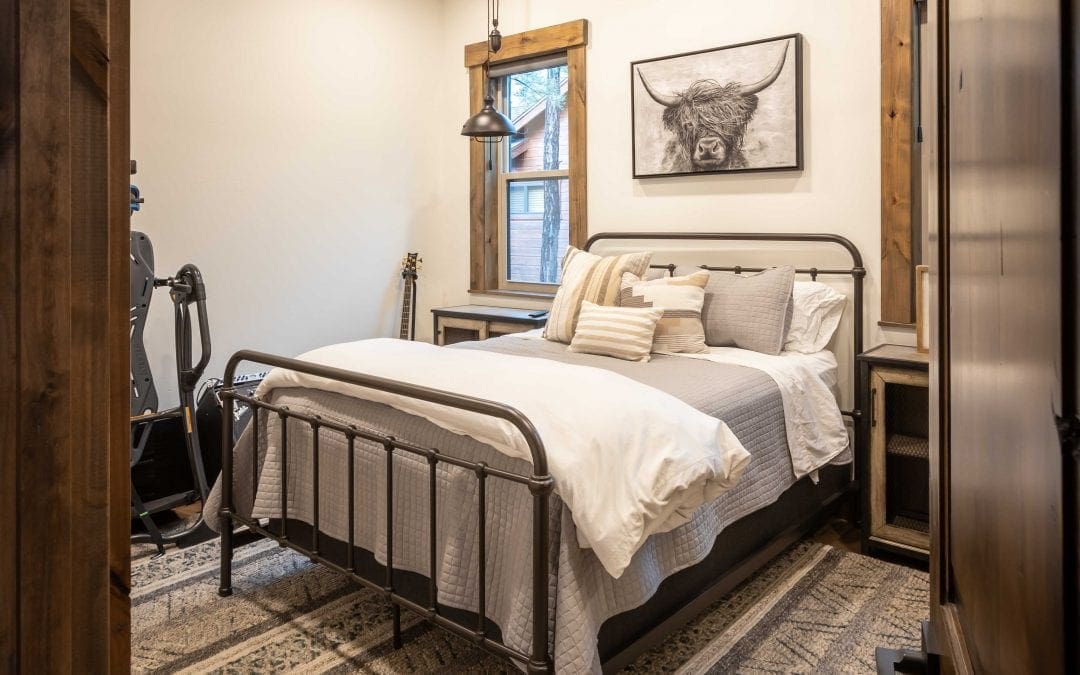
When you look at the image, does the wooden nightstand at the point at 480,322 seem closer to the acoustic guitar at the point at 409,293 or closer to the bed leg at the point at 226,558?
the acoustic guitar at the point at 409,293

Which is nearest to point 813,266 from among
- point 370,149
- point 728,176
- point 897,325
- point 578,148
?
point 897,325

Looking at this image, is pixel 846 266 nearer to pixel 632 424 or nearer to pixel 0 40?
pixel 632 424

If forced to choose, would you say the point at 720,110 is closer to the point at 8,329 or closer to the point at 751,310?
the point at 751,310

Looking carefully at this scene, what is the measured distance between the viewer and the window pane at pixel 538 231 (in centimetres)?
440

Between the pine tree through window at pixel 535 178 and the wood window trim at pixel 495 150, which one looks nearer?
the wood window trim at pixel 495 150

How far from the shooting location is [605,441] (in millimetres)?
1787

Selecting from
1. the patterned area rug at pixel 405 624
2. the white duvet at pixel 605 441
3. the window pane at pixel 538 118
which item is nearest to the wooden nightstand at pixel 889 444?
the patterned area rug at pixel 405 624

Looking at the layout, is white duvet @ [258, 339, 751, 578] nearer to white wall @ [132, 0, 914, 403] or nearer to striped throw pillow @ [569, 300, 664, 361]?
striped throw pillow @ [569, 300, 664, 361]

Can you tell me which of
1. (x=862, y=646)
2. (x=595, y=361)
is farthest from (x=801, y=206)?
(x=862, y=646)

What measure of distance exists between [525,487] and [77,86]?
136 centimetres

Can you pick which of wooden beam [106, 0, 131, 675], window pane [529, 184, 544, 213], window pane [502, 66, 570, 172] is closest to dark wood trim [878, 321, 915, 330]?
window pane [502, 66, 570, 172]

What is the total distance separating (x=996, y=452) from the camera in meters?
0.40

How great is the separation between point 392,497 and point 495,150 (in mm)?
2954

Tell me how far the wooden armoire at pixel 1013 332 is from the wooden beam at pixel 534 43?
3.69 m
